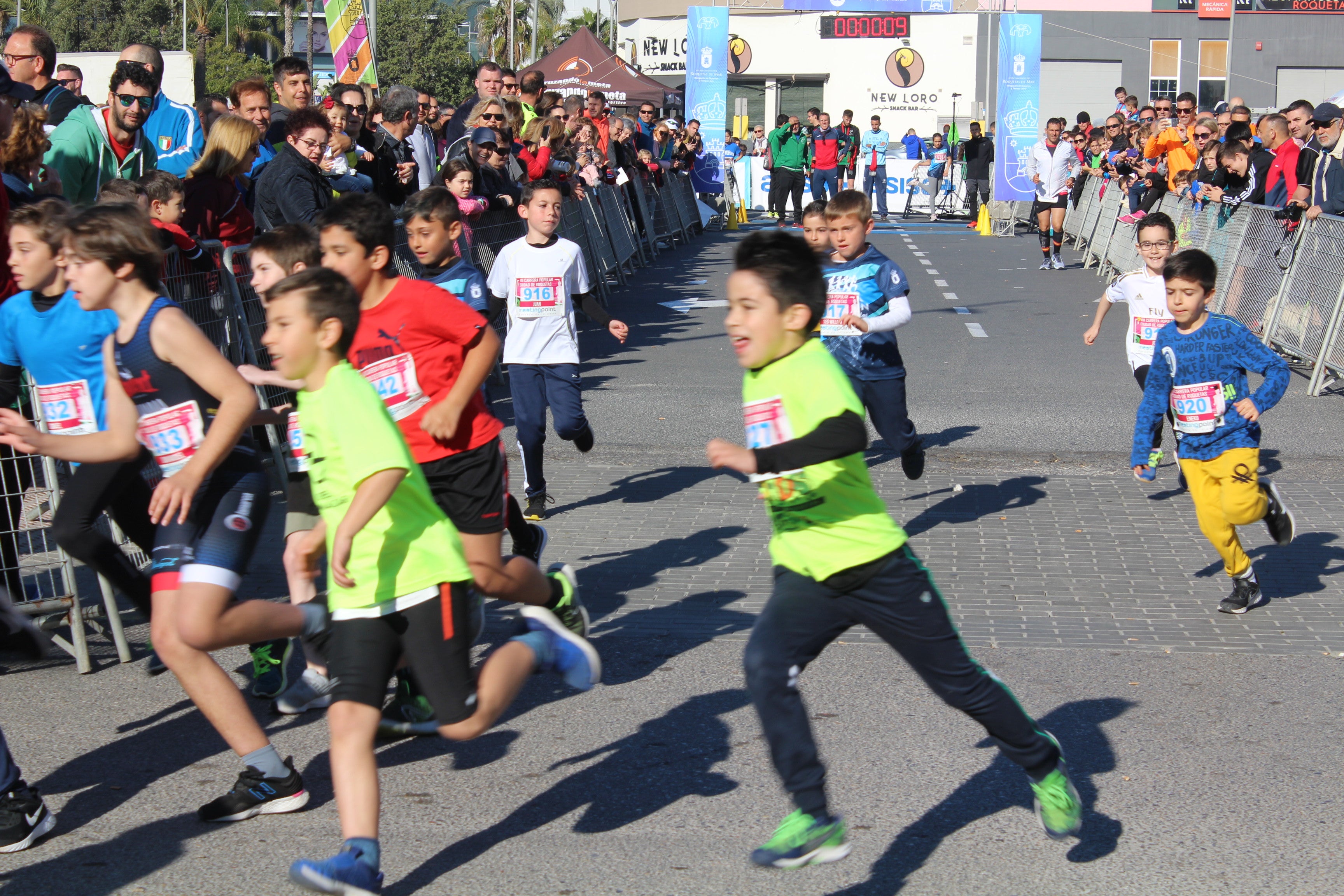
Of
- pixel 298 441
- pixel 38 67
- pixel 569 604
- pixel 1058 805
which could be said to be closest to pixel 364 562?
pixel 298 441

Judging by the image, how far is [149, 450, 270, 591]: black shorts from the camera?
3.92 m

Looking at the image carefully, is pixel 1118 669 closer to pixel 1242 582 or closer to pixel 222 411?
pixel 1242 582

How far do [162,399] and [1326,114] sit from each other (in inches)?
498

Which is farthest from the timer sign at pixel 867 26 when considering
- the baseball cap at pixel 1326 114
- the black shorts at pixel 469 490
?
the black shorts at pixel 469 490

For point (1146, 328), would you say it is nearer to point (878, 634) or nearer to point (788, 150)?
point (878, 634)

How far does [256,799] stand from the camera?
155 inches

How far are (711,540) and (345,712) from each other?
3867mm

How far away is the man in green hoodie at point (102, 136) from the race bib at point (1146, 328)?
582cm

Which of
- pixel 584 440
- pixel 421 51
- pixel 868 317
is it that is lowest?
pixel 584 440

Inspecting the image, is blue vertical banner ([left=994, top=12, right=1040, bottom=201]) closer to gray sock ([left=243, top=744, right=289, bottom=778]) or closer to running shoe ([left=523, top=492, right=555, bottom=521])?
running shoe ([left=523, top=492, right=555, bottom=521])

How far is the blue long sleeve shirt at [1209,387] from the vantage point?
19.4ft

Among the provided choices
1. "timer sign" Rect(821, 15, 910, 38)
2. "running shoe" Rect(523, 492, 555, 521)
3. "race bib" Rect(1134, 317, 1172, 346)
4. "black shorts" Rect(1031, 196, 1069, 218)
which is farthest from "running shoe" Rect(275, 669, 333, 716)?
"timer sign" Rect(821, 15, 910, 38)

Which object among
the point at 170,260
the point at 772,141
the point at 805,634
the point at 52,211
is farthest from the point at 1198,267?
the point at 772,141

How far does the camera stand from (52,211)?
15.4ft
